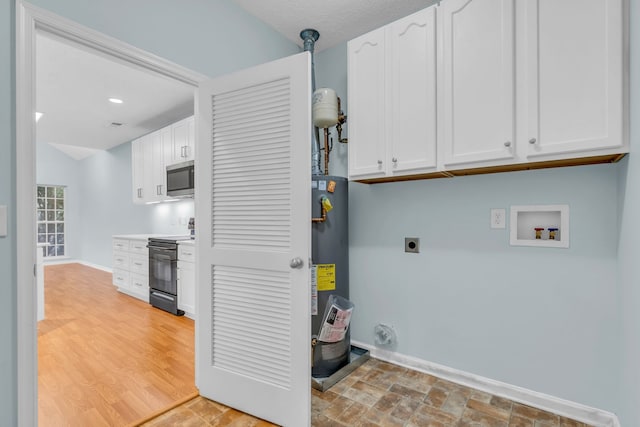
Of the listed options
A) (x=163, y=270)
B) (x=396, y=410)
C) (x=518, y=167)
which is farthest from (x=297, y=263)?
(x=163, y=270)

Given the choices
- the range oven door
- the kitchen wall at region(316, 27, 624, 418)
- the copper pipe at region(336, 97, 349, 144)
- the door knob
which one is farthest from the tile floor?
the range oven door

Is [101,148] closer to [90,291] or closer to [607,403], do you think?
[90,291]

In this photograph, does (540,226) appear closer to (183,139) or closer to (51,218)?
(183,139)

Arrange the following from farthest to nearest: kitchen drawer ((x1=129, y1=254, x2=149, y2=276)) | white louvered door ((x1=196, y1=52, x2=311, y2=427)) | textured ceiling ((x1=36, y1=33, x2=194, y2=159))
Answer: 1. kitchen drawer ((x1=129, y1=254, x2=149, y2=276))
2. textured ceiling ((x1=36, y1=33, x2=194, y2=159))
3. white louvered door ((x1=196, y1=52, x2=311, y2=427))

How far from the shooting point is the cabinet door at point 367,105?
219cm

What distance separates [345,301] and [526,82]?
1774 millimetres

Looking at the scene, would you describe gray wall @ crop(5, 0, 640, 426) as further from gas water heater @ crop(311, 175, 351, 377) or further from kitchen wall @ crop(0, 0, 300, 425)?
gas water heater @ crop(311, 175, 351, 377)

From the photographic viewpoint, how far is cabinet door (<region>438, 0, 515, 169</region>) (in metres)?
1.71

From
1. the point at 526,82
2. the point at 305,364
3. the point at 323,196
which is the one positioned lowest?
the point at 305,364

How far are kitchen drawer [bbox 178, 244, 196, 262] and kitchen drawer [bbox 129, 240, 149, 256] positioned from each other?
0.93 meters

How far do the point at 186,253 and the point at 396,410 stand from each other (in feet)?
8.94

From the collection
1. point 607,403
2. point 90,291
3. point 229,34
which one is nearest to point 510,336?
point 607,403

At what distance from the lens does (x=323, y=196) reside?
2.30 meters

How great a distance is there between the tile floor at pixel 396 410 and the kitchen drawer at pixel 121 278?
339cm
